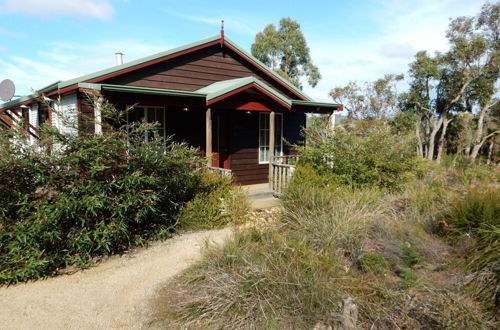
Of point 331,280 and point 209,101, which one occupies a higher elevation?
point 209,101

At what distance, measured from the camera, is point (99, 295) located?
12.4 feet

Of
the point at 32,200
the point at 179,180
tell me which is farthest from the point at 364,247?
the point at 32,200

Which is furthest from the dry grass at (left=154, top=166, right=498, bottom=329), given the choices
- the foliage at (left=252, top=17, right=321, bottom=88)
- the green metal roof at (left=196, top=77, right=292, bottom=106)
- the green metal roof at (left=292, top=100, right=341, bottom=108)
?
the foliage at (left=252, top=17, right=321, bottom=88)

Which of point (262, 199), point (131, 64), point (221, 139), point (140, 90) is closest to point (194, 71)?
point (131, 64)

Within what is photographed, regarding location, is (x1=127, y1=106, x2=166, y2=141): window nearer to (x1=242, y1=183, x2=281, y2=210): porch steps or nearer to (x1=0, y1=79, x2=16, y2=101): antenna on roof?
(x1=242, y1=183, x2=281, y2=210): porch steps

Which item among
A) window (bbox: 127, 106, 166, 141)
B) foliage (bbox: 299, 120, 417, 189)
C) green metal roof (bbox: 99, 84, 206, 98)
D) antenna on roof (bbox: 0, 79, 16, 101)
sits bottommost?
foliage (bbox: 299, 120, 417, 189)

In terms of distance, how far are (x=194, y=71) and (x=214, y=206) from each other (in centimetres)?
486

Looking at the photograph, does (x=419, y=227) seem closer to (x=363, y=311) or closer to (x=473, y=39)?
(x=363, y=311)

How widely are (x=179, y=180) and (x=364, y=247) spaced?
3372 mm

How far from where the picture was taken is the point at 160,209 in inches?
225

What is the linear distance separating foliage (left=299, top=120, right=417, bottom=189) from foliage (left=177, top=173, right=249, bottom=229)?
2.64m

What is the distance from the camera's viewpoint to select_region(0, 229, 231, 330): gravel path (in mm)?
3262

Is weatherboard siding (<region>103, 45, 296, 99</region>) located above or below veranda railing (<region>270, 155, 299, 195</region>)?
above

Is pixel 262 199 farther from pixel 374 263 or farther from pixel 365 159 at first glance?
pixel 374 263
